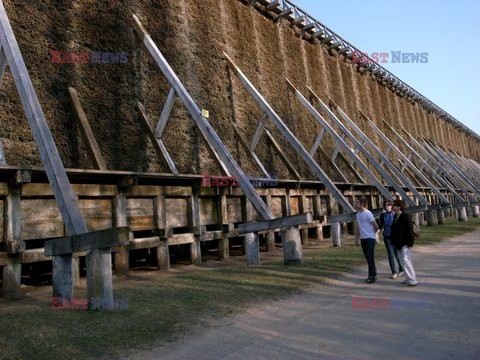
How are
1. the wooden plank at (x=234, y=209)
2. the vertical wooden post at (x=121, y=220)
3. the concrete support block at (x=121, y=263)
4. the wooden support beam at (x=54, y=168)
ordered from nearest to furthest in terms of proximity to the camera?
the wooden support beam at (x=54, y=168), the vertical wooden post at (x=121, y=220), the concrete support block at (x=121, y=263), the wooden plank at (x=234, y=209)

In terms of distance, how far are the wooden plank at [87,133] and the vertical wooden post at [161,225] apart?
55.9 inches

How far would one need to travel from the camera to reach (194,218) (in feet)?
31.8

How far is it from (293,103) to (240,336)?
Answer: 53.1 ft

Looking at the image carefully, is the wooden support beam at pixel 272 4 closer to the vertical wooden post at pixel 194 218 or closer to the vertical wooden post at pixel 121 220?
the vertical wooden post at pixel 194 218

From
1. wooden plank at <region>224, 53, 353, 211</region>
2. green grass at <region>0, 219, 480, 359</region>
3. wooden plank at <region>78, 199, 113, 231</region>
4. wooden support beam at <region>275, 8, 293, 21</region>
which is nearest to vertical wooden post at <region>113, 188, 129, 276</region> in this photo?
wooden plank at <region>78, 199, 113, 231</region>

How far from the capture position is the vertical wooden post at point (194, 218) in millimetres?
9648

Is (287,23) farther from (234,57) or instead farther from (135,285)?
(135,285)

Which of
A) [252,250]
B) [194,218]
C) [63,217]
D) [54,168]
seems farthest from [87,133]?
[252,250]

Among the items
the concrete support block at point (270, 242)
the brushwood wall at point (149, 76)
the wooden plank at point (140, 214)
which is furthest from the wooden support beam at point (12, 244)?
the concrete support block at point (270, 242)

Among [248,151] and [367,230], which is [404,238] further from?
[248,151]

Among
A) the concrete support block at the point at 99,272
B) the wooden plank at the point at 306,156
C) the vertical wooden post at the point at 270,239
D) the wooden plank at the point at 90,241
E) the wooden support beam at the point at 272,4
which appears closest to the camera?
the wooden plank at the point at 90,241

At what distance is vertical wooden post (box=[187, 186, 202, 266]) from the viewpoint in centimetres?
965

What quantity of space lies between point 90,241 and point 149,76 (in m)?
8.10

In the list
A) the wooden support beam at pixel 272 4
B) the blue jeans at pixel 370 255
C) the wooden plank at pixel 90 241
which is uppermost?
the wooden support beam at pixel 272 4
